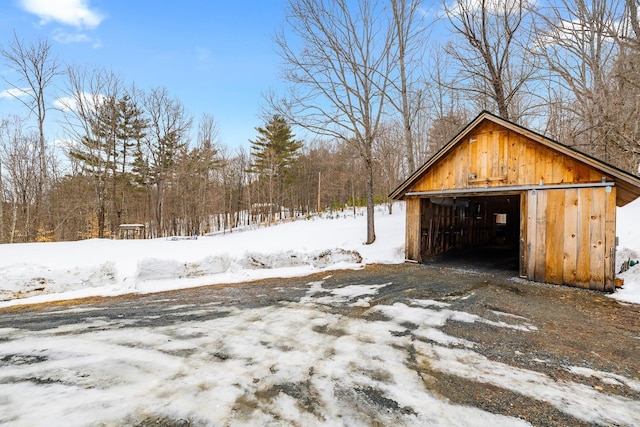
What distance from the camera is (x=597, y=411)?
8.42 feet

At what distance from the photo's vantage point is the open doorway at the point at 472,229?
423 inches

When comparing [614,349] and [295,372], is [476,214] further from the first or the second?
[295,372]

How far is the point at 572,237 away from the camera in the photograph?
7.17 m

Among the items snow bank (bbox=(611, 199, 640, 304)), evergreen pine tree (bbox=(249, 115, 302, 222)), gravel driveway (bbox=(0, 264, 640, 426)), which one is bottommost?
gravel driveway (bbox=(0, 264, 640, 426))

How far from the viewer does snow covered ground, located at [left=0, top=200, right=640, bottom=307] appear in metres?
6.67

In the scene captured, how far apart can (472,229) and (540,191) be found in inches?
282

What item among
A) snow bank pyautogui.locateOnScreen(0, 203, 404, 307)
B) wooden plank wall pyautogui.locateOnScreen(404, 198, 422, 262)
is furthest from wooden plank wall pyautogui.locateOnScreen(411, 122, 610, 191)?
snow bank pyautogui.locateOnScreen(0, 203, 404, 307)

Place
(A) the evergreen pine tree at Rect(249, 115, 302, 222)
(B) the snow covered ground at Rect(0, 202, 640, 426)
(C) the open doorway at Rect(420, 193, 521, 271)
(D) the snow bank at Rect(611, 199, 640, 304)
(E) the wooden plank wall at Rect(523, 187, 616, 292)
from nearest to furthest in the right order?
(B) the snow covered ground at Rect(0, 202, 640, 426) → (D) the snow bank at Rect(611, 199, 640, 304) → (E) the wooden plank wall at Rect(523, 187, 616, 292) → (C) the open doorway at Rect(420, 193, 521, 271) → (A) the evergreen pine tree at Rect(249, 115, 302, 222)

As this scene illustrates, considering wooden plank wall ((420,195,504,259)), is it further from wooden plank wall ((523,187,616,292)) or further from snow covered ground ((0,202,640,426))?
snow covered ground ((0,202,640,426))

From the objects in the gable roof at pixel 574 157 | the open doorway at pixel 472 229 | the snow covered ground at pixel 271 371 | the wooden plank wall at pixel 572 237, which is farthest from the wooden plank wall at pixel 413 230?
the snow covered ground at pixel 271 371

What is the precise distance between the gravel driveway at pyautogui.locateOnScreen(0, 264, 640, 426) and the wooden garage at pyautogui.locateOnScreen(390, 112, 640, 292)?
105 centimetres

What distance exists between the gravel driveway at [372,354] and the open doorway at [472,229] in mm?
4223

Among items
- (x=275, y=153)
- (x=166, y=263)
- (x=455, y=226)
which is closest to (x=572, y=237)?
(x=455, y=226)

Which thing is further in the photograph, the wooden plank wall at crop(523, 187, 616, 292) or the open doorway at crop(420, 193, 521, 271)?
the open doorway at crop(420, 193, 521, 271)
